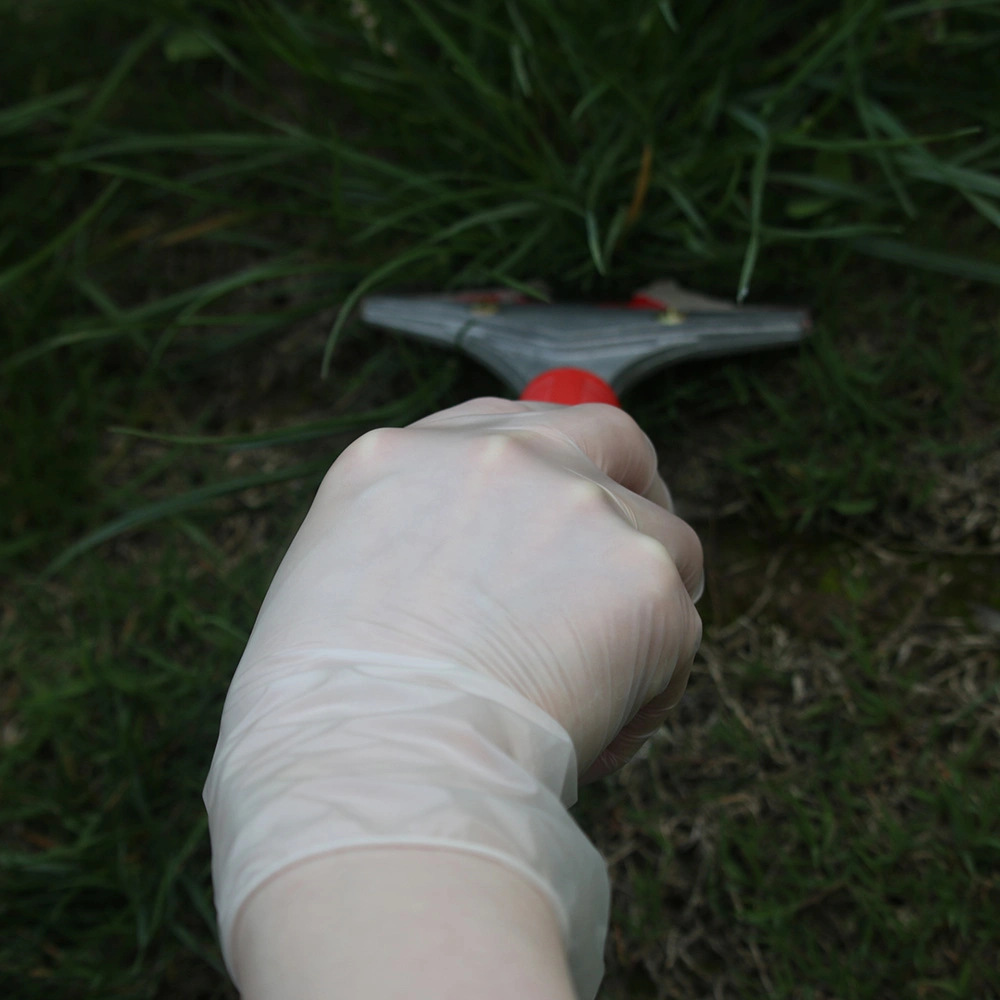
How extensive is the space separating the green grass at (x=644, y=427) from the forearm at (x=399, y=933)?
24.9 inches

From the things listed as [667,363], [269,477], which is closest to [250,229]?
[269,477]

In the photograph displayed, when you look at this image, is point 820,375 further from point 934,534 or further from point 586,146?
point 586,146

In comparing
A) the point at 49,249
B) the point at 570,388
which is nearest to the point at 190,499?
the point at 49,249

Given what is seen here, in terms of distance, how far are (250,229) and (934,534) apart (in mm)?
1182

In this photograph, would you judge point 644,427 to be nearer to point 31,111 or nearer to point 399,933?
point 399,933

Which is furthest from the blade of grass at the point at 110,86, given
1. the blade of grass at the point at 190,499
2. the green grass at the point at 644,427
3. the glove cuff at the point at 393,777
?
the glove cuff at the point at 393,777

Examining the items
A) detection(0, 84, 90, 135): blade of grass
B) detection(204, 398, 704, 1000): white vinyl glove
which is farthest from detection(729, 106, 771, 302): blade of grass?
detection(0, 84, 90, 135): blade of grass

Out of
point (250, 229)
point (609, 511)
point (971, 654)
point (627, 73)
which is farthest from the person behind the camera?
point (250, 229)

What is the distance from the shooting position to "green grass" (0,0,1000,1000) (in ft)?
3.57

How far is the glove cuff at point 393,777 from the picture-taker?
1.87 feet

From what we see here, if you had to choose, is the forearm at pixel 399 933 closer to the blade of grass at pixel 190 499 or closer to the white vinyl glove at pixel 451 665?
the white vinyl glove at pixel 451 665

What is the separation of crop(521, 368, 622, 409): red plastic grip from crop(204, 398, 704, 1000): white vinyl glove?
216 millimetres

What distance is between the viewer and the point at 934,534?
1160 mm

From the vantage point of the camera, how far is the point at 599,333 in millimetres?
1118
